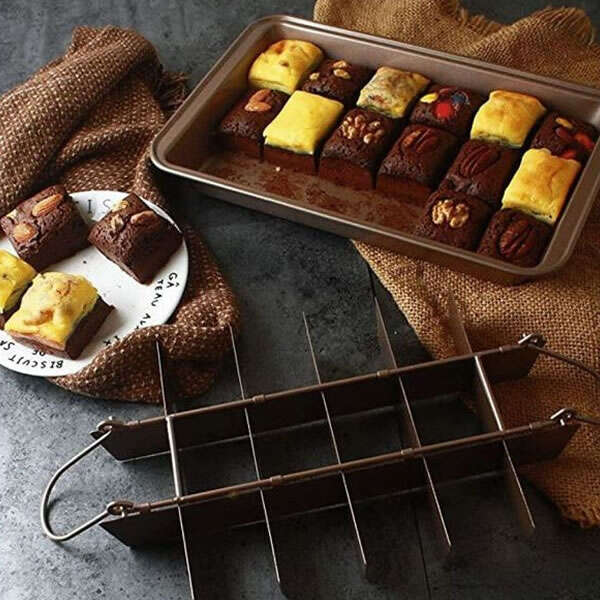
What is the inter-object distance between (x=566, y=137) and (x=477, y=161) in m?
0.17

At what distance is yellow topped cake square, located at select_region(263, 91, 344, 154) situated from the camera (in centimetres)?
160

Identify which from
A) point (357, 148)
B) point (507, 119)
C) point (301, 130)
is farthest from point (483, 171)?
point (301, 130)

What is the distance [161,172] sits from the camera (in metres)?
1.62

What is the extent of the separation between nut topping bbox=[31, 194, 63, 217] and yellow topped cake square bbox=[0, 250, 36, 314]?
0.32 feet

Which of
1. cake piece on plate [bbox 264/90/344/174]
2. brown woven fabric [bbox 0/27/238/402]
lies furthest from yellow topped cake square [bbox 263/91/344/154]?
brown woven fabric [bbox 0/27/238/402]

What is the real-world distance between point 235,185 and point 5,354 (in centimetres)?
48

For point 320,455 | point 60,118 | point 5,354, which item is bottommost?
point 320,455

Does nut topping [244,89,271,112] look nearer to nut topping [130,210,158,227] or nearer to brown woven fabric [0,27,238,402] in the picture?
brown woven fabric [0,27,238,402]

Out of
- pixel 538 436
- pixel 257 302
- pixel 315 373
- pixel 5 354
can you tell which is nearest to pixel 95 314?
pixel 5 354

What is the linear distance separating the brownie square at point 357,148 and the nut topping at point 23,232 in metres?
0.54

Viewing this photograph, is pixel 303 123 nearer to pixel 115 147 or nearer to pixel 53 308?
pixel 115 147

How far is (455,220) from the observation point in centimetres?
145

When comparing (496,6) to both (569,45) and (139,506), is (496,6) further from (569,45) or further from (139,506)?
(139,506)

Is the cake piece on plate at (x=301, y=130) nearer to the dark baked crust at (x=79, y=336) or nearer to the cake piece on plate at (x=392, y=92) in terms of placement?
the cake piece on plate at (x=392, y=92)
